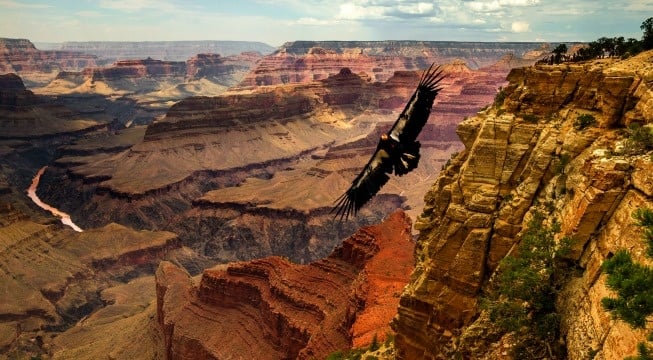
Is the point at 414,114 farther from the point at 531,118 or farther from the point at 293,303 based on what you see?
the point at 293,303

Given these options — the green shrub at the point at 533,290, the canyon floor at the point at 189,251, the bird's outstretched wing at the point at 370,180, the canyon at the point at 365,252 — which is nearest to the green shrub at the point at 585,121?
the canyon at the point at 365,252

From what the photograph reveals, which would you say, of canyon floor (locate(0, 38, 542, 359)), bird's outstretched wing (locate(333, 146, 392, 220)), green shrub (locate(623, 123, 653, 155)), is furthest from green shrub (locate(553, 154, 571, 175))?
canyon floor (locate(0, 38, 542, 359))

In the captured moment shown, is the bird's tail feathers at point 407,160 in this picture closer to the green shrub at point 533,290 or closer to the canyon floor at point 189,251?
the green shrub at point 533,290

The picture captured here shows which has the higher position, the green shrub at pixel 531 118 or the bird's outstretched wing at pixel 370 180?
→ the green shrub at pixel 531 118

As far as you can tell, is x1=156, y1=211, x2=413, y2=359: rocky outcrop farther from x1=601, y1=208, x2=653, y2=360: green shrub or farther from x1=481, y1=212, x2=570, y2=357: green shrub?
x1=601, y1=208, x2=653, y2=360: green shrub

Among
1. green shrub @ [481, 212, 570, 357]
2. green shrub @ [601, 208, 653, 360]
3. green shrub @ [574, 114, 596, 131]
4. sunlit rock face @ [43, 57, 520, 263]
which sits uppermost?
green shrub @ [574, 114, 596, 131]

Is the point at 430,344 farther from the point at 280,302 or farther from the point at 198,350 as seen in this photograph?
the point at 198,350
